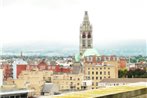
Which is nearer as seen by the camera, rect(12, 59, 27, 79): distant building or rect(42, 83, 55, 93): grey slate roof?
rect(42, 83, 55, 93): grey slate roof

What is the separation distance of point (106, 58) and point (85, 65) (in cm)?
582

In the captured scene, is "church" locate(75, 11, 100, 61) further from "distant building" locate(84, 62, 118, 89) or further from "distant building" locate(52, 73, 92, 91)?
"distant building" locate(52, 73, 92, 91)

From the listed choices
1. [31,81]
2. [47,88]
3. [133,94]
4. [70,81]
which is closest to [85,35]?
[70,81]

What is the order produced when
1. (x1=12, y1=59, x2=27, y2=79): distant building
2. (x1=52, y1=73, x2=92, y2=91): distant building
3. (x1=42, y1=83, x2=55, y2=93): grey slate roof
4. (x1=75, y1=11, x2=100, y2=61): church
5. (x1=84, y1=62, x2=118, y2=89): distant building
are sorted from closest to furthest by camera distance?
1. (x1=42, y1=83, x2=55, y2=93): grey slate roof
2. (x1=52, y1=73, x2=92, y2=91): distant building
3. (x1=84, y1=62, x2=118, y2=89): distant building
4. (x1=12, y1=59, x2=27, y2=79): distant building
5. (x1=75, y1=11, x2=100, y2=61): church

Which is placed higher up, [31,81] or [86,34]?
[86,34]

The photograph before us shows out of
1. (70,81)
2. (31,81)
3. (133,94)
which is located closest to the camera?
(133,94)

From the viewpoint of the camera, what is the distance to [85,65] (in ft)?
126

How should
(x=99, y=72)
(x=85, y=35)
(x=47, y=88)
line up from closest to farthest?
(x=47, y=88), (x=99, y=72), (x=85, y=35)

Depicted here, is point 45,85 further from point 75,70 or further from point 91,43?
point 91,43

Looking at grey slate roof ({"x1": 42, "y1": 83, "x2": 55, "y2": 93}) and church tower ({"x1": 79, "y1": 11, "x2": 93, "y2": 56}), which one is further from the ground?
church tower ({"x1": 79, "y1": 11, "x2": 93, "y2": 56})

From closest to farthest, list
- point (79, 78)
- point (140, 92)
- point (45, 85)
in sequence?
point (140, 92) → point (45, 85) → point (79, 78)

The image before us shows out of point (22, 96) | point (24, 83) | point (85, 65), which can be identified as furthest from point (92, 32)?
point (22, 96)

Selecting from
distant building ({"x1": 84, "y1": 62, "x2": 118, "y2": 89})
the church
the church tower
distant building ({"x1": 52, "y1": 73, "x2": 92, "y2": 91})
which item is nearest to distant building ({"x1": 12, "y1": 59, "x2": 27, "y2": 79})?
distant building ({"x1": 52, "y1": 73, "x2": 92, "y2": 91})

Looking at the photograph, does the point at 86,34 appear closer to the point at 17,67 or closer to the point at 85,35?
the point at 85,35
